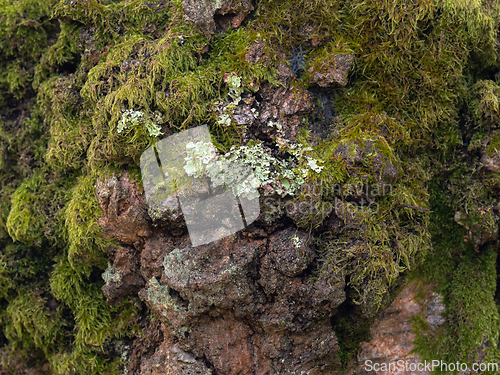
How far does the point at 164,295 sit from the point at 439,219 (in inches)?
84.4

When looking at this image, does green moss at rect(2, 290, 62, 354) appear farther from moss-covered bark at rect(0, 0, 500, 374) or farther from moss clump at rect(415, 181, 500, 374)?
moss clump at rect(415, 181, 500, 374)

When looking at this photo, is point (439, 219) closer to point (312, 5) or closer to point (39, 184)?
point (312, 5)

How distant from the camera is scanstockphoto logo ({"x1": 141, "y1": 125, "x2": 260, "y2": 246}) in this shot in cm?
220

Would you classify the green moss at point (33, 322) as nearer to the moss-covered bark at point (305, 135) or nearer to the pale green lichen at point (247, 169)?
the moss-covered bark at point (305, 135)

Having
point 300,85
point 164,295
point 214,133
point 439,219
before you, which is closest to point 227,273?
point 164,295

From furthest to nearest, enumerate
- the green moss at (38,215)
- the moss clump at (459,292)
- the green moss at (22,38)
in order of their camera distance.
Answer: the green moss at (22,38) < the green moss at (38,215) < the moss clump at (459,292)

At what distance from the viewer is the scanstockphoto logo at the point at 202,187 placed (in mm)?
2199

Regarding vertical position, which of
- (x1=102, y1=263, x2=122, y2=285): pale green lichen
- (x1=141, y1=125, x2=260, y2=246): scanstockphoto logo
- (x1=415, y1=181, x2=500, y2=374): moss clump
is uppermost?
(x1=141, y1=125, x2=260, y2=246): scanstockphoto logo

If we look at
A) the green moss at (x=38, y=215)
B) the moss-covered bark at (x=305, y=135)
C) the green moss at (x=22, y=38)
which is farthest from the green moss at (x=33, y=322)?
the green moss at (x=22, y=38)

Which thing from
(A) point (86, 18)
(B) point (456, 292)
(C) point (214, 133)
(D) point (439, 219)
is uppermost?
(A) point (86, 18)

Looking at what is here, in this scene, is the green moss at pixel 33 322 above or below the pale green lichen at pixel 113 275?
below

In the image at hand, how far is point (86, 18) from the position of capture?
271 cm

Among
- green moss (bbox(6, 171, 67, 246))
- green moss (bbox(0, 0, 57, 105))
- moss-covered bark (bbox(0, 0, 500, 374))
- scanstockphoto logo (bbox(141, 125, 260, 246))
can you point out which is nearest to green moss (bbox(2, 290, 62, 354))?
moss-covered bark (bbox(0, 0, 500, 374))

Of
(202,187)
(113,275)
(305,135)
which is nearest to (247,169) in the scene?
(202,187)
